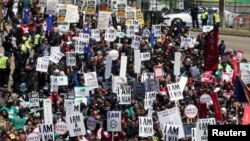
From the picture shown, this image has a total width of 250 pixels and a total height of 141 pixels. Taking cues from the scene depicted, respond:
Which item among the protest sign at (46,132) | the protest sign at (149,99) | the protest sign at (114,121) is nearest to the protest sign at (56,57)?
the protest sign at (149,99)

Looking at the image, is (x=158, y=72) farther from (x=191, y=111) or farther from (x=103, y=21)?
(x=103, y=21)

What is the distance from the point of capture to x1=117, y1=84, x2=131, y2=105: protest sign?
22.5 meters

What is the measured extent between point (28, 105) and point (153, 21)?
1952 cm

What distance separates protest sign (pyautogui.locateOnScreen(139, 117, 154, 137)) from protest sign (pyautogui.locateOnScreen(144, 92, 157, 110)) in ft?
6.73

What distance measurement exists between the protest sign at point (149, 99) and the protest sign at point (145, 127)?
6.73ft

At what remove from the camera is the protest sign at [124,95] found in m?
22.5

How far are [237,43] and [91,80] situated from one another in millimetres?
18619

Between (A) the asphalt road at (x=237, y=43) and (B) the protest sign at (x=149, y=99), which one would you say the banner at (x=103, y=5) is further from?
(B) the protest sign at (x=149, y=99)

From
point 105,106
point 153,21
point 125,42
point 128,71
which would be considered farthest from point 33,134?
point 153,21

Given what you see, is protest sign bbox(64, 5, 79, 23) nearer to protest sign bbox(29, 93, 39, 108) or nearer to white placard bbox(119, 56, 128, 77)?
A: white placard bbox(119, 56, 128, 77)

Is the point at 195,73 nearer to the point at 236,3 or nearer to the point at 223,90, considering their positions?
the point at 223,90

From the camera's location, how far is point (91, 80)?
23781mm

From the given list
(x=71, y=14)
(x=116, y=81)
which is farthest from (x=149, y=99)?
(x=71, y=14)

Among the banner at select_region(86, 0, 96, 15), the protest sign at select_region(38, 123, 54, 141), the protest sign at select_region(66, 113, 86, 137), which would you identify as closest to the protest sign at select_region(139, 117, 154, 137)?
the protest sign at select_region(66, 113, 86, 137)
